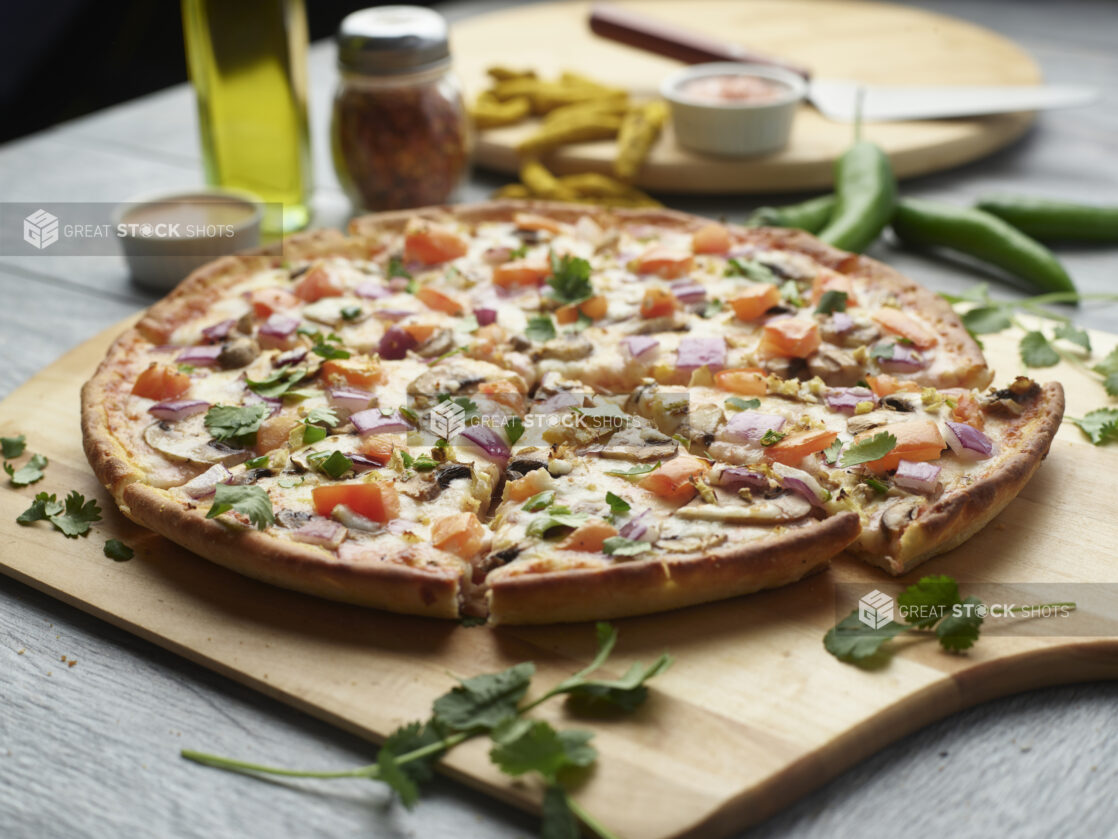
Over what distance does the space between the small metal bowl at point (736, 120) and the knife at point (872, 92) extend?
408 millimetres

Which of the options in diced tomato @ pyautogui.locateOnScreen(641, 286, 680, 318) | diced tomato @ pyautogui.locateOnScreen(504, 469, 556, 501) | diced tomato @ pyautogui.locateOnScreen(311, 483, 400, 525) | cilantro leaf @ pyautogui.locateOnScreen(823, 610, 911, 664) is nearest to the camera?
cilantro leaf @ pyautogui.locateOnScreen(823, 610, 911, 664)

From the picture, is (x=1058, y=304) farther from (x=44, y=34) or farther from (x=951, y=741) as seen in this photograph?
(x=44, y=34)

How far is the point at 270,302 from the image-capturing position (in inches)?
192

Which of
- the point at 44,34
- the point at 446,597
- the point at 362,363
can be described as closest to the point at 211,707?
the point at 446,597

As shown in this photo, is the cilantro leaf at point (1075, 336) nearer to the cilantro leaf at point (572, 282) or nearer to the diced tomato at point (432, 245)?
the cilantro leaf at point (572, 282)

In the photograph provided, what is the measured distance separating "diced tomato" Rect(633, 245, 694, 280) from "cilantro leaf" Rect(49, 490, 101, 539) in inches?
102

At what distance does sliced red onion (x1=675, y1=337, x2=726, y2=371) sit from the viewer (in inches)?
173

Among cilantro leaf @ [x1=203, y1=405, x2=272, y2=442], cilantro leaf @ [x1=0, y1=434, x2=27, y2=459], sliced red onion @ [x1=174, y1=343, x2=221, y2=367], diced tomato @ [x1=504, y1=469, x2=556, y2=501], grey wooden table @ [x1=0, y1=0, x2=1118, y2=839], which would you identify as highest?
sliced red onion @ [x1=174, y1=343, x2=221, y2=367]

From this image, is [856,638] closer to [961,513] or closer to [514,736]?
[961,513]

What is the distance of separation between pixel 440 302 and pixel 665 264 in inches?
41.1

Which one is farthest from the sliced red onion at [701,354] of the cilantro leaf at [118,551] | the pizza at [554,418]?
the cilantro leaf at [118,551]

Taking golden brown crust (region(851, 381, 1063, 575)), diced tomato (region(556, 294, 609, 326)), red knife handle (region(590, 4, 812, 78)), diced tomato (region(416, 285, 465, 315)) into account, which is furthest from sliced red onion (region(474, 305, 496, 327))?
red knife handle (region(590, 4, 812, 78))

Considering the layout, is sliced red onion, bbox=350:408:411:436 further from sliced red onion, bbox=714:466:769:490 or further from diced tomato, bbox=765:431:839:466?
diced tomato, bbox=765:431:839:466

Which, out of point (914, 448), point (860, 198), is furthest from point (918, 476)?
point (860, 198)
